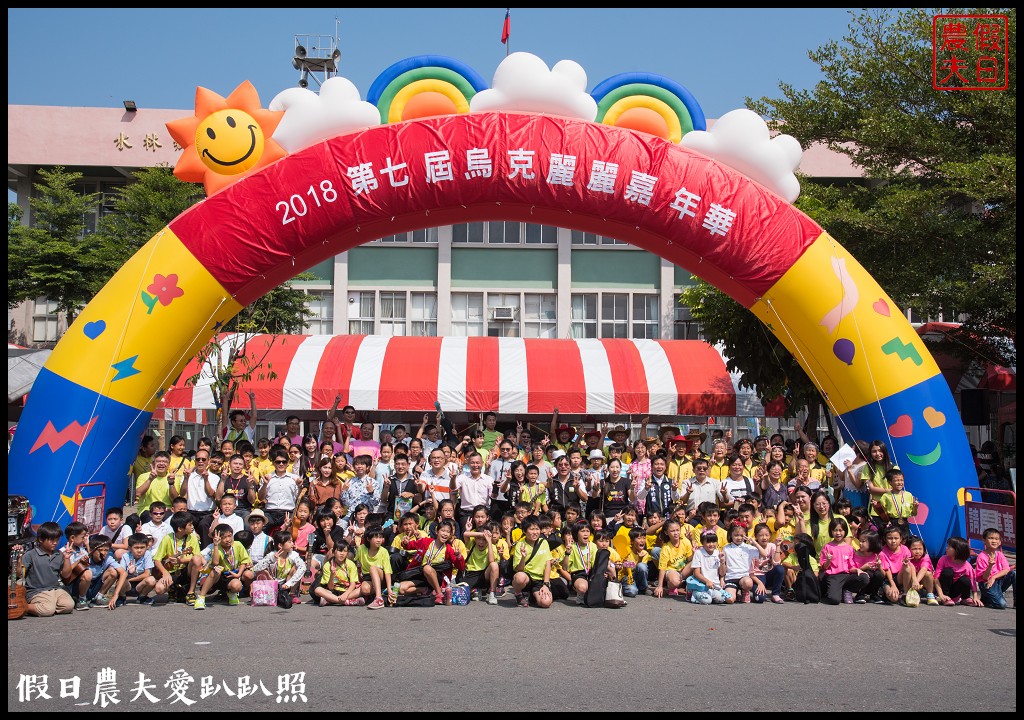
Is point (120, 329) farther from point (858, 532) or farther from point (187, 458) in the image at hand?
point (858, 532)

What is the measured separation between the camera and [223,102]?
928cm

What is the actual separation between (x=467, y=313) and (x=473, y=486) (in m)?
13.1

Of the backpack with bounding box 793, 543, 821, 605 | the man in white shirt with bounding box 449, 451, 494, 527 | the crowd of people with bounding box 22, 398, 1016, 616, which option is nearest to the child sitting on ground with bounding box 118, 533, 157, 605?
the crowd of people with bounding box 22, 398, 1016, 616

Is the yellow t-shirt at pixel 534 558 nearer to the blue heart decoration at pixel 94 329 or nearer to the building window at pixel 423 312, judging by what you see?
the blue heart decoration at pixel 94 329

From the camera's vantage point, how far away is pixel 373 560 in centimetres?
834

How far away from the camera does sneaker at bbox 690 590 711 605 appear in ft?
27.5

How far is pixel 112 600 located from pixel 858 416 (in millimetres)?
7098

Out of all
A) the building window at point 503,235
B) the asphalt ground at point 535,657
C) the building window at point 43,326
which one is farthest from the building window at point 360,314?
the asphalt ground at point 535,657

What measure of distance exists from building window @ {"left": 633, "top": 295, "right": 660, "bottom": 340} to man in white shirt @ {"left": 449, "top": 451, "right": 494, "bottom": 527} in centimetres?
1322

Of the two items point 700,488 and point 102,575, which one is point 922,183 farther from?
point 102,575

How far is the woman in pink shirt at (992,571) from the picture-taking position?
8298mm

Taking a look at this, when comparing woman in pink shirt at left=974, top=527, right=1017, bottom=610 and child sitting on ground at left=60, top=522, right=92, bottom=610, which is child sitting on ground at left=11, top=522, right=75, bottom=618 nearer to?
child sitting on ground at left=60, top=522, right=92, bottom=610

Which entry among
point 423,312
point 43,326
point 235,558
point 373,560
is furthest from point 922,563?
point 43,326

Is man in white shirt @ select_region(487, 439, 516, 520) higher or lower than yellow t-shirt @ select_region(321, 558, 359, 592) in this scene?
higher
